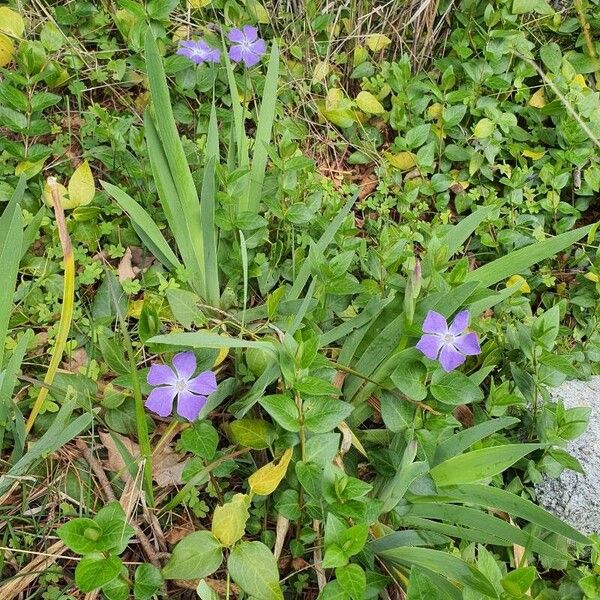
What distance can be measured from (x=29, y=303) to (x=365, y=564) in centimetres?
111

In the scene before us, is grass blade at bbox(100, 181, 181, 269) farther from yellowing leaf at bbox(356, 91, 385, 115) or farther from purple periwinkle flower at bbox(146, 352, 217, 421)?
yellowing leaf at bbox(356, 91, 385, 115)

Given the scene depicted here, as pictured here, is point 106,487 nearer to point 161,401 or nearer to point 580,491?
point 161,401

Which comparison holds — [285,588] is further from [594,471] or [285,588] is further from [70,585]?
[594,471]

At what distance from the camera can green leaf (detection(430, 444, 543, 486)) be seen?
4.94ft

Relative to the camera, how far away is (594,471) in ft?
6.15

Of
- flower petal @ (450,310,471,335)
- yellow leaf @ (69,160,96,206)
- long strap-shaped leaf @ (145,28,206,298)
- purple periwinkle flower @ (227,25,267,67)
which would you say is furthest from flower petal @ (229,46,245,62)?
Result: flower petal @ (450,310,471,335)

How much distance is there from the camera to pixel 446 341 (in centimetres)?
160

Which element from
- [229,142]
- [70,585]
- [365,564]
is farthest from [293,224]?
[70,585]

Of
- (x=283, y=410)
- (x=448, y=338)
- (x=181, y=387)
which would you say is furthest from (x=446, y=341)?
(x=181, y=387)

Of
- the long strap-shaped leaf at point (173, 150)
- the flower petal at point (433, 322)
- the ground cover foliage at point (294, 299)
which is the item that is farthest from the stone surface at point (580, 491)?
the long strap-shaped leaf at point (173, 150)

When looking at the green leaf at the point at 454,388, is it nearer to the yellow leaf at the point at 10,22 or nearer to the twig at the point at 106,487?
the twig at the point at 106,487

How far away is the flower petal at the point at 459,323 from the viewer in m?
1.60

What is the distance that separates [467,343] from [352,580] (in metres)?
0.59

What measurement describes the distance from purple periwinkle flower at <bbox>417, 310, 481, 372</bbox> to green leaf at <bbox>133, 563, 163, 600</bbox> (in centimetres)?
76
